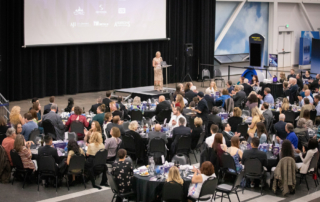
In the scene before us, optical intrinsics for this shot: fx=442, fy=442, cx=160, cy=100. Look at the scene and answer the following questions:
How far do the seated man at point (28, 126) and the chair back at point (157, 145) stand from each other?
268 centimetres

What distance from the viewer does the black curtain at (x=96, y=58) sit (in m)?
15.8

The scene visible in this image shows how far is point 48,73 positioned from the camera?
56.1 ft

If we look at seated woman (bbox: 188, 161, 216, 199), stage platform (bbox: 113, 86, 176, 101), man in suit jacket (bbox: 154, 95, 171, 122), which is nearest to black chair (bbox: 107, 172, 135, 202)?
seated woman (bbox: 188, 161, 216, 199)

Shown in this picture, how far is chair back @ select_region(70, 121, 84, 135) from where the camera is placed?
33.1ft

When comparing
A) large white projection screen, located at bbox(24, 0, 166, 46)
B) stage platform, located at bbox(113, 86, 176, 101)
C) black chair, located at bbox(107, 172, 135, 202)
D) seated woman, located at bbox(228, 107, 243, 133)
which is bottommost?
black chair, located at bbox(107, 172, 135, 202)

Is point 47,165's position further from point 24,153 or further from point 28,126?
point 28,126

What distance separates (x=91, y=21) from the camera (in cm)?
1759

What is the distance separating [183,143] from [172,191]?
2668 millimetres

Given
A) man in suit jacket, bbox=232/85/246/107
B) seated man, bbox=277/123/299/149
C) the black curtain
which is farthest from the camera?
the black curtain

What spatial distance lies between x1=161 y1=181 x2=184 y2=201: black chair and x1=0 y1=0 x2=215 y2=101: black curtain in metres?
10.7

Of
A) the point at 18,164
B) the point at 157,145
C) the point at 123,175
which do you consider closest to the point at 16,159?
the point at 18,164

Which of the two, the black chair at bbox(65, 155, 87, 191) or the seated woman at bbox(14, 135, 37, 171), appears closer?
the black chair at bbox(65, 155, 87, 191)

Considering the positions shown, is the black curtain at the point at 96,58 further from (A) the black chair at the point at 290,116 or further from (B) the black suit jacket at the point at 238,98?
(A) the black chair at the point at 290,116

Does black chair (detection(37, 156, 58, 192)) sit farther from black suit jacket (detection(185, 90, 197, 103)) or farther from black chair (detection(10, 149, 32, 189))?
black suit jacket (detection(185, 90, 197, 103))
